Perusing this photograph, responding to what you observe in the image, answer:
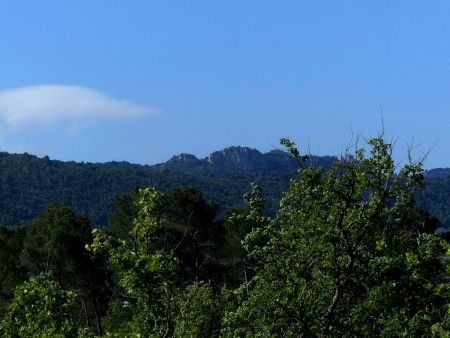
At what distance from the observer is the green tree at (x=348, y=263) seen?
46.4 ft

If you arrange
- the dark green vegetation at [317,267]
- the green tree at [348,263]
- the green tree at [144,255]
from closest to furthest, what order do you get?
the green tree at [144,255] → the dark green vegetation at [317,267] → the green tree at [348,263]

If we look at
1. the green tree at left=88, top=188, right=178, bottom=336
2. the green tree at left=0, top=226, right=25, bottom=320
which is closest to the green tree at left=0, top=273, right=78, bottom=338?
the green tree at left=88, top=188, right=178, bottom=336

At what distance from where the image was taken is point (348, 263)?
14719mm

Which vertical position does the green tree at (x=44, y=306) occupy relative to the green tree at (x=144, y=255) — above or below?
below

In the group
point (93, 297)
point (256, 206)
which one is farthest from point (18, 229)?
point (256, 206)

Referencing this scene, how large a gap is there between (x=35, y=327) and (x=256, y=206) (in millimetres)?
5863

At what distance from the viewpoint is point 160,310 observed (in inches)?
571

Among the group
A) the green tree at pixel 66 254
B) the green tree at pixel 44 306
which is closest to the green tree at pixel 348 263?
the green tree at pixel 44 306

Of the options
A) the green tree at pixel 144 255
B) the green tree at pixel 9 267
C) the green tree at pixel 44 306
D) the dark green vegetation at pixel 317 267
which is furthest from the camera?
the green tree at pixel 9 267

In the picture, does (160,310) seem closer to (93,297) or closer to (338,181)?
(338,181)

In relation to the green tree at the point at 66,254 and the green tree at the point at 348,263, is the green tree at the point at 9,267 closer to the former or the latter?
the green tree at the point at 66,254

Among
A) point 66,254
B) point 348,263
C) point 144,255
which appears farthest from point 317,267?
point 66,254

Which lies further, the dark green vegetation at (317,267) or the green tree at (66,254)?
the green tree at (66,254)

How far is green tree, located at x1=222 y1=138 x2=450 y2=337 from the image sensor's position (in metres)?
14.1
